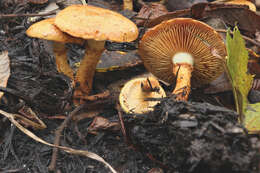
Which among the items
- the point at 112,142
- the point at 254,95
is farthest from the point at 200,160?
the point at 254,95

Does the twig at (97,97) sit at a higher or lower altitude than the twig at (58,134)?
higher

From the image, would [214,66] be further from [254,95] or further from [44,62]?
[44,62]

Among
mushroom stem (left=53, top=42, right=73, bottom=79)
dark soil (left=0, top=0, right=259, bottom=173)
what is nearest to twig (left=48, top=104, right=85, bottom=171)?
dark soil (left=0, top=0, right=259, bottom=173)

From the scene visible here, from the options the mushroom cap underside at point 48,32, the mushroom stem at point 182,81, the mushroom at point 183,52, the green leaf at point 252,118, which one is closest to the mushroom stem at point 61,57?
the mushroom cap underside at point 48,32

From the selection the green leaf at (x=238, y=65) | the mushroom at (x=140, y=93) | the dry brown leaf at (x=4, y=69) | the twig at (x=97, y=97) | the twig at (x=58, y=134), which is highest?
the green leaf at (x=238, y=65)

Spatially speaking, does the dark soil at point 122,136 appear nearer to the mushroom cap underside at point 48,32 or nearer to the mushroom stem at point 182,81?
the mushroom stem at point 182,81

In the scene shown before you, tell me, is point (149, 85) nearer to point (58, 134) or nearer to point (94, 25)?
point (94, 25)

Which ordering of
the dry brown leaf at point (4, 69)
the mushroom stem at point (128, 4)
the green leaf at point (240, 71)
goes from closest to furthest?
the green leaf at point (240, 71)
the dry brown leaf at point (4, 69)
the mushroom stem at point (128, 4)
